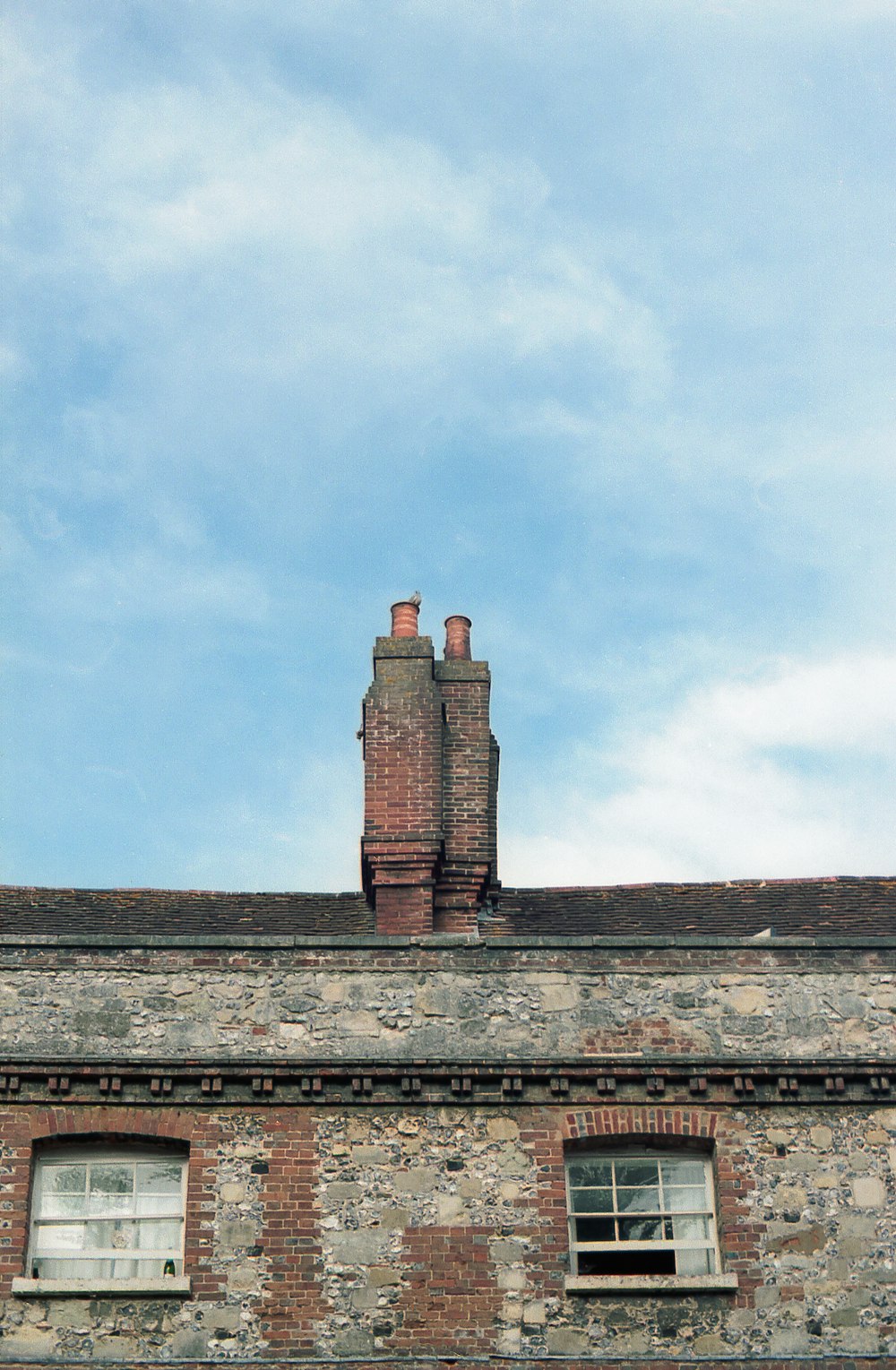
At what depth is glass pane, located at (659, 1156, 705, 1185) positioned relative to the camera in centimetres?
1483

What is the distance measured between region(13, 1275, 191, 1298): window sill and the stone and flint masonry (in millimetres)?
26

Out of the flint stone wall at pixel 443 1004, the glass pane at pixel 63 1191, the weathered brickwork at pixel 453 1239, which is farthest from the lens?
the flint stone wall at pixel 443 1004

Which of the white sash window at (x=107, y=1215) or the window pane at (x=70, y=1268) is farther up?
the white sash window at (x=107, y=1215)

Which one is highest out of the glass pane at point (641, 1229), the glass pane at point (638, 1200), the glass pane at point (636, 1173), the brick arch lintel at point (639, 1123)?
the brick arch lintel at point (639, 1123)

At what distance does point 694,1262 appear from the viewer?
14.5m

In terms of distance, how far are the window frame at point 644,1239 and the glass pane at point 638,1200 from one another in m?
0.02

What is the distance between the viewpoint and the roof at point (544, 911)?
59.0 feet

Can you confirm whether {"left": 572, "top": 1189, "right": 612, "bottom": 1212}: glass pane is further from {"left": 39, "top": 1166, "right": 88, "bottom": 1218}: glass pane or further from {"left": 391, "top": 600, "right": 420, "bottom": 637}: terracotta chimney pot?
{"left": 391, "top": 600, "right": 420, "bottom": 637}: terracotta chimney pot

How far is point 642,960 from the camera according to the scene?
1559 centimetres

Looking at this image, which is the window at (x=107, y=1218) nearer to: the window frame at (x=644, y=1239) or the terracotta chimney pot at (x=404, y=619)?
the window frame at (x=644, y=1239)

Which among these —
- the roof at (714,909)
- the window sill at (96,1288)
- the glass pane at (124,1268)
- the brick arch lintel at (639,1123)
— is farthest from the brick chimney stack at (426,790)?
the window sill at (96,1288)

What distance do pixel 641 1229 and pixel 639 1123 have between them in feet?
2.88

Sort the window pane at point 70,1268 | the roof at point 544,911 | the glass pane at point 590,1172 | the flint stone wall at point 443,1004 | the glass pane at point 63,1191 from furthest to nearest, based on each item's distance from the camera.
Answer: the roof at point 544,911, the flint stone wall at point 443,1004, the glass pane at point 590,1172, the glass pane at point 63,1191, the window pane at point 70,1268

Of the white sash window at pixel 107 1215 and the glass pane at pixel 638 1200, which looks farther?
the glass pane at pixel 638 1200
